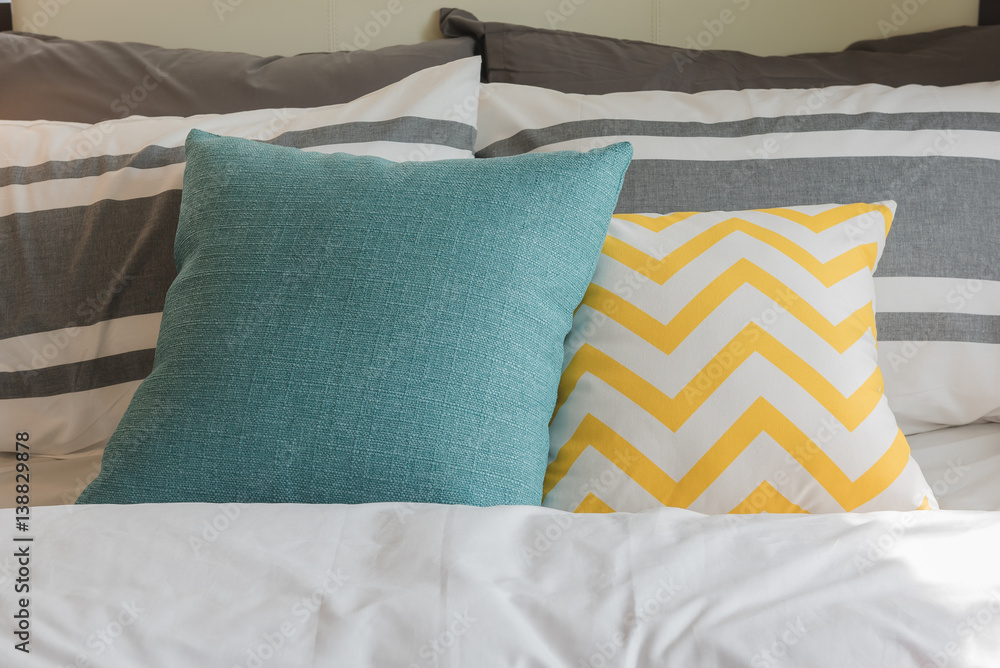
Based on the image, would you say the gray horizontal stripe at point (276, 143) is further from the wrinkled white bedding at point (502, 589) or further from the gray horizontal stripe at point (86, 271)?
the wrinkled white bedding at point (502, 589)

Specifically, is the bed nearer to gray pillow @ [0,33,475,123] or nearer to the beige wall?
gray pillow @ [0,33,475,123]

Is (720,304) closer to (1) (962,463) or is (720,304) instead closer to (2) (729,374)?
(2) (729,374)

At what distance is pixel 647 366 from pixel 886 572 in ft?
1.16

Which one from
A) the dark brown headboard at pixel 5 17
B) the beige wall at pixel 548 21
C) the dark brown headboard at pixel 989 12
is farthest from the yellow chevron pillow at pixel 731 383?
the dark brown headboard at pixel 5 17

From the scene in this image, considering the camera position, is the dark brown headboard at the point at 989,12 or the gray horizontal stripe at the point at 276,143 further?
the dark brown headboard at the point at 989,12

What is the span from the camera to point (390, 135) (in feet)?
3.66

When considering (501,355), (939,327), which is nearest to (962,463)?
(939,327)

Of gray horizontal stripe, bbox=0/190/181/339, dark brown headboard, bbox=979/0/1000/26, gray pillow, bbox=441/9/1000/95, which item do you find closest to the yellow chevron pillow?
gray pillow, bbox=441/9/1000/95

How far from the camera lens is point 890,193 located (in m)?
1.08

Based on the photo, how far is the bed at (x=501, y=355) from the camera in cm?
51

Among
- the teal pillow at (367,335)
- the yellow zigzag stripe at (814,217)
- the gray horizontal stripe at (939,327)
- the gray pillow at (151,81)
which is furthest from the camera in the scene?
the gray pillow at (151,81)

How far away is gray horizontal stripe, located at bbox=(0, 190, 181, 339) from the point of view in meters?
1.06

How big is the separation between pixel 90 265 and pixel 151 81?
1.40ft

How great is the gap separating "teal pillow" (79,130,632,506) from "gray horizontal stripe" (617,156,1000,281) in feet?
0.92
